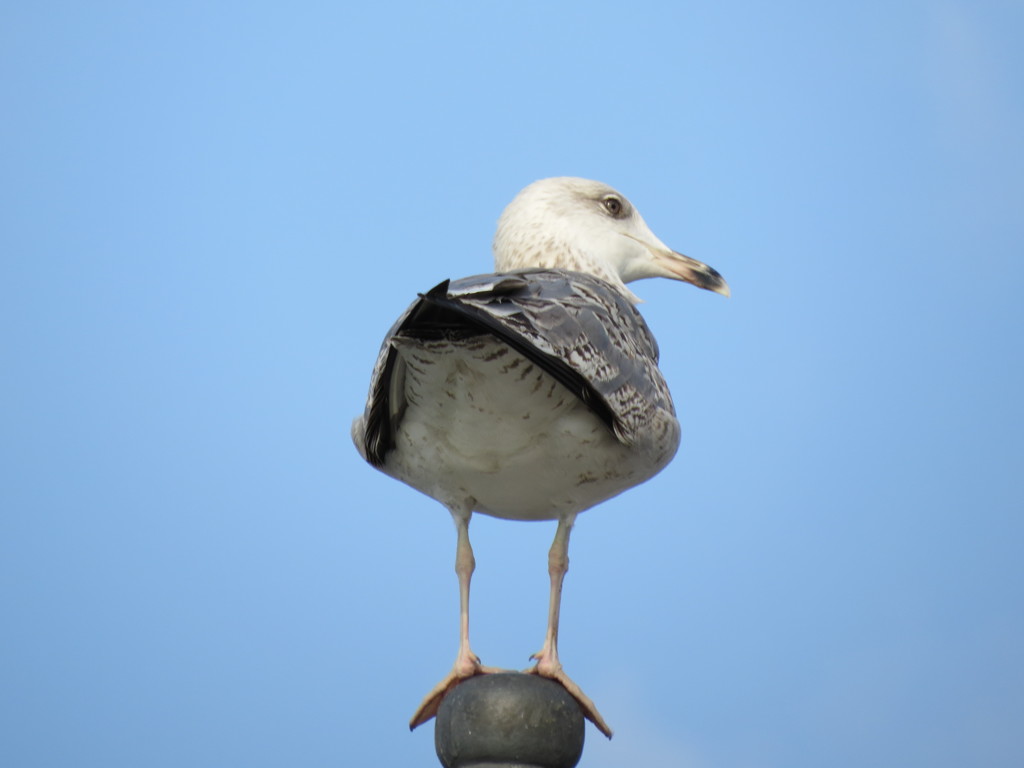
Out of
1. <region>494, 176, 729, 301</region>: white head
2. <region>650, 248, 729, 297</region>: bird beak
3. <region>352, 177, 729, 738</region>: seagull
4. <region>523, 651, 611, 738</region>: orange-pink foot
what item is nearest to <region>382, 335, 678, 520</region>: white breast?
<region>352, 177, 729, 738</region>: seagull

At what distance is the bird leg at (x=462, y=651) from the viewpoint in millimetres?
4582

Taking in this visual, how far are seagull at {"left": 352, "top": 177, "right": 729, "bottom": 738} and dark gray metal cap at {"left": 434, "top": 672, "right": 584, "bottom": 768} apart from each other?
33 centimetres

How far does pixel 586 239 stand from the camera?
5777 mm

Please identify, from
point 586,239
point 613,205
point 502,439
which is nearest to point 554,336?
point 502,439

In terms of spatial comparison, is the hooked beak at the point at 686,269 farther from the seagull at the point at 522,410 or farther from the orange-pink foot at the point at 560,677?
the orange-pink foot at the point at 560,677

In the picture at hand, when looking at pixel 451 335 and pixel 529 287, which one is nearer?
pixel 451 335

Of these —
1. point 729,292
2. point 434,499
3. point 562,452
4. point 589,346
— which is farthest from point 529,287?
point 729,292

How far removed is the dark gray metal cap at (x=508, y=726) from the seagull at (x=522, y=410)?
332mm

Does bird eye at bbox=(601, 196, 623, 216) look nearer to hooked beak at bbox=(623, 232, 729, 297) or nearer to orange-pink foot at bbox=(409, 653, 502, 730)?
hooked beak at bbox=(623, 232, 729, 297)

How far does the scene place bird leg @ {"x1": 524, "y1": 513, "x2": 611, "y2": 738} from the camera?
4539mm

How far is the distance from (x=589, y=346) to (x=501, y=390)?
0.99 ft

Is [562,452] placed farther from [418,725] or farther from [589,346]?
[418,725]

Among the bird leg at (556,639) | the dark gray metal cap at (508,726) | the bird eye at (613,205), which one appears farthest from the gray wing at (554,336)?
the bird eye at (613,205)

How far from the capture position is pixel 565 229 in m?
5.75
